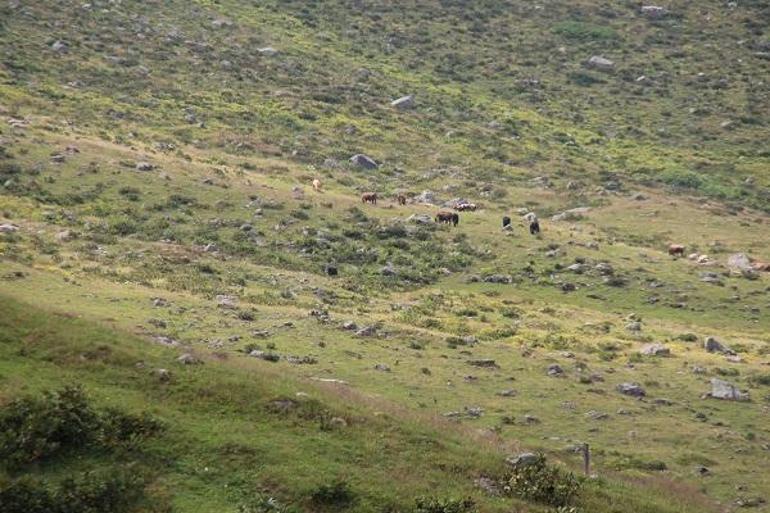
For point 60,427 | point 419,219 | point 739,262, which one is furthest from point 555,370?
point 739,262

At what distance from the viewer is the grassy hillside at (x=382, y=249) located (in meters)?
22.5

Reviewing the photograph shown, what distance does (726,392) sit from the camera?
3444cm

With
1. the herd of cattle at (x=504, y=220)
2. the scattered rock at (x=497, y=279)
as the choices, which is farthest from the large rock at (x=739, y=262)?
the scattered rock at (x=497, y=279)

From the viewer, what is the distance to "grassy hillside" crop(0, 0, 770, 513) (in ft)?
73.9

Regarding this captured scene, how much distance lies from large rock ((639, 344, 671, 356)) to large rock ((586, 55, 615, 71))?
66697 mm

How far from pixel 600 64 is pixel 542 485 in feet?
279

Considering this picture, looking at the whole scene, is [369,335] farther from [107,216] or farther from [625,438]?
[107,216]

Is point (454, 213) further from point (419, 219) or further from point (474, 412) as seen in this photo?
point (474, 412)

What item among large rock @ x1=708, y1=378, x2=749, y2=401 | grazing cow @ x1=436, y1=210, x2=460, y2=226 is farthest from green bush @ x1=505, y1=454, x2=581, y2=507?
grazing cow @ x1=436, y1=210, x2=460, y2=226

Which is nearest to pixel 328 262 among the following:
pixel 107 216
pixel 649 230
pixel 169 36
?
pixel 107 216

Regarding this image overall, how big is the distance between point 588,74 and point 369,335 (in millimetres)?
69286

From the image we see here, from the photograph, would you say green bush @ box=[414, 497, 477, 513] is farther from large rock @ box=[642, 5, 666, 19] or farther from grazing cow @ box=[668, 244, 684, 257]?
large rock @ box=[642, 5, 666, 19]

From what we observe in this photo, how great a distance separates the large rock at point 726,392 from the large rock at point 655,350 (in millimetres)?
3659

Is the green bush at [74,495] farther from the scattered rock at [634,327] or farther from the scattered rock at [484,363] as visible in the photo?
the scattered rock at [634,327]
